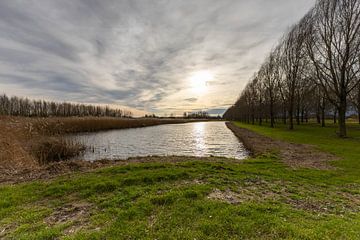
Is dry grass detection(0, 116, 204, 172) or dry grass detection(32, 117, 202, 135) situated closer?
dry grass detection(0, 116, 204, 172)

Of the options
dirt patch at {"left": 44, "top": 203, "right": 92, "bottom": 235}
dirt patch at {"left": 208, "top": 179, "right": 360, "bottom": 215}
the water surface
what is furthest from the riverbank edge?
dirt patch at {"left": 208, "top": 179, "right": 360, "bottom": 215}

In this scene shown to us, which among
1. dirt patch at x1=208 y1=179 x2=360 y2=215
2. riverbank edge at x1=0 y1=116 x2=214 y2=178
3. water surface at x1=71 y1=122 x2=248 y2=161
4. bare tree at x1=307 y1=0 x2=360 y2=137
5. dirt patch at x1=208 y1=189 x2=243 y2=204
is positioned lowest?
water surface at x1=71 y1=122 x2=248 y2=161

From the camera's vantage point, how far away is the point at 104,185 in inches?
226

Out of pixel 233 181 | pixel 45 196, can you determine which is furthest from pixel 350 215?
pixel 45 196

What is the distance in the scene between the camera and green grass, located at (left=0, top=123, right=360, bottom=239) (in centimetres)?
346

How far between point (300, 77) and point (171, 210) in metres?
31.0

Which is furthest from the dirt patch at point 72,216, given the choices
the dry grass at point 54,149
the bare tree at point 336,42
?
the bare tree at point 336,42

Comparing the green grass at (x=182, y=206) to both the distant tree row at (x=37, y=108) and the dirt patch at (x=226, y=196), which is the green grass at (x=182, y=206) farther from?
the distant tree row at (x=37, y=108)

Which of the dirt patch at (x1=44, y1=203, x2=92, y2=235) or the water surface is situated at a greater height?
the dirt patch at (x1=44, y1=203, x2=92, y2=235)

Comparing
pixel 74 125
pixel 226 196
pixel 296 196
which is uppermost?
pixel 74 125

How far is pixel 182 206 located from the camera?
4.38 metres

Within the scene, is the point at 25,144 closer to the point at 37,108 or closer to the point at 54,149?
the point at 54,149

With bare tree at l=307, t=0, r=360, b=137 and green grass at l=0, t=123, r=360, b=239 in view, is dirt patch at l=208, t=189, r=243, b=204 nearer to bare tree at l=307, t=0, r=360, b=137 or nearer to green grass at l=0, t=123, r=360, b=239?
green grass at l=0, t=123, r=360, b=239

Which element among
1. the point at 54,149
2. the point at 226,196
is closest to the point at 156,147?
the point at 54,149
